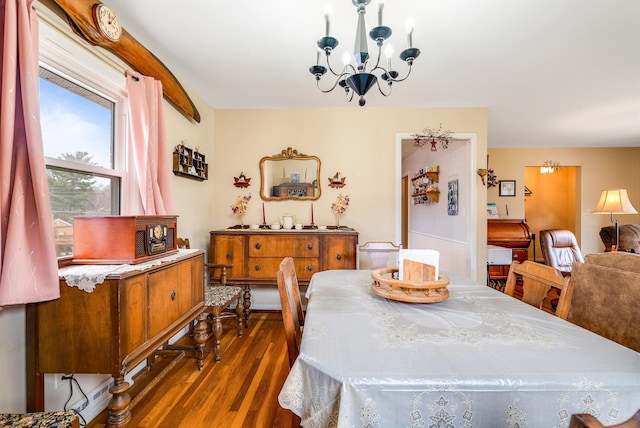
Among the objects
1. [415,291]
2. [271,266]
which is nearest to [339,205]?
[271,266]

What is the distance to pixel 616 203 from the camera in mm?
4109

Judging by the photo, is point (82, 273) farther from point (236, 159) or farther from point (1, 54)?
point (236, 159)

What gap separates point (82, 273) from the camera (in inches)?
52.1

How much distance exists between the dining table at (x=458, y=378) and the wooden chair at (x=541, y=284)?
33cm

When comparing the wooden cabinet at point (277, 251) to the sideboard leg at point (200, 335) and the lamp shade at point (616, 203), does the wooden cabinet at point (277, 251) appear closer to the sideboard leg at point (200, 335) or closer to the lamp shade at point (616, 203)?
the sideboard leg at point (200, 335)

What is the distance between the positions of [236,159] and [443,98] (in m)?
2.51

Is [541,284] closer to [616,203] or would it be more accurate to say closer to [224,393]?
[224,393]

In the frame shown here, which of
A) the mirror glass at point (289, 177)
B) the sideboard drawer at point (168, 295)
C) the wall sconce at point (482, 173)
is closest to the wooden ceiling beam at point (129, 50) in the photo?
the mirror glass at point (289, 177)

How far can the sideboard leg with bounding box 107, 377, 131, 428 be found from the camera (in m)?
1.34

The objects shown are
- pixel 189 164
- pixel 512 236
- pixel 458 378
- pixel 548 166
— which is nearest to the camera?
pixel 458 378

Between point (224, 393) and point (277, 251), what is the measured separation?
1.39m

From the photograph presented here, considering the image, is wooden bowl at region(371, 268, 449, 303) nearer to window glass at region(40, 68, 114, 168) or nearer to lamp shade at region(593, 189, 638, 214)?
window glass at region(40, 68, 114, 168)

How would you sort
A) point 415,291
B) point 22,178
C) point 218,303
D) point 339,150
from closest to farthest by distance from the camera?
1. point 22,178
2. point 415,291
3. point 218,303
4. point 339,150

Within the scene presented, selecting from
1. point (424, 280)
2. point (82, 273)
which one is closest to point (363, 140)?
point (424, 280)
